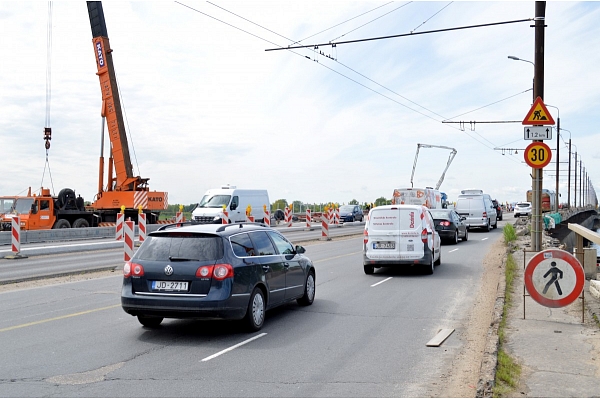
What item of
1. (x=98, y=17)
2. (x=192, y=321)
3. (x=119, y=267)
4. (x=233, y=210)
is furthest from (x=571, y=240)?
(x=192, y=321)

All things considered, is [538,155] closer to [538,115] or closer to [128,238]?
[538,115]

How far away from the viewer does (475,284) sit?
13867 millimetres

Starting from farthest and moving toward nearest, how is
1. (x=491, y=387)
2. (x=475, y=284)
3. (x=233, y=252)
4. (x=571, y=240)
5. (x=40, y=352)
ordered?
(x=571, y=240) < (x=475, y=284) < (x=233, y=252) < (x=40, y=352) < (x=491, y=387)

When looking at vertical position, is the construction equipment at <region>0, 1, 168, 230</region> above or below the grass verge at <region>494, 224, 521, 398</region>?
above

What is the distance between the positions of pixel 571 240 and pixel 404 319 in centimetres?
5140

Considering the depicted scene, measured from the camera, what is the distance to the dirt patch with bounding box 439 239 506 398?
607cm

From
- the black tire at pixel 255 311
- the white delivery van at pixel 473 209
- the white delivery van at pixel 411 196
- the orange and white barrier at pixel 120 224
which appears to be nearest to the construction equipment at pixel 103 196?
the orange and white barrier at pixel 120 224

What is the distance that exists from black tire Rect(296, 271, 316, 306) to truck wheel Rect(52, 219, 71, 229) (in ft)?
76.9

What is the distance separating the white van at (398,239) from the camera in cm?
1550

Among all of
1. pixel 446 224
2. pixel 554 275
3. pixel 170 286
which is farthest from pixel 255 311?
pixel 446 224

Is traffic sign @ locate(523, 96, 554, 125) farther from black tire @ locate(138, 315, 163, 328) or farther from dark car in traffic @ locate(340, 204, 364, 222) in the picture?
dark car in traffic @ locate(340, 204, 364, 222)

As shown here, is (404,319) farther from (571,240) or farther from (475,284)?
(571,240)

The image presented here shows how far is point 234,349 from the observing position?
A: 7.76m

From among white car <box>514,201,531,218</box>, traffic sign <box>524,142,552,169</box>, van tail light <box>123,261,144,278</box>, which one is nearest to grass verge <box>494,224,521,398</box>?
van tail light <box>123,261,144,278</box>
